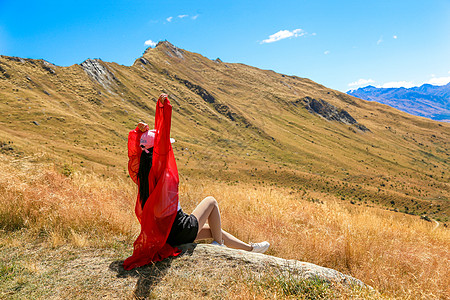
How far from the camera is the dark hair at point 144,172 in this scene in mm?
Result: 3066

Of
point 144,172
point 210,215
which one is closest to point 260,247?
point 210,215

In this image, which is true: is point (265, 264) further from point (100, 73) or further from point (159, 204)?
point (100, 73)

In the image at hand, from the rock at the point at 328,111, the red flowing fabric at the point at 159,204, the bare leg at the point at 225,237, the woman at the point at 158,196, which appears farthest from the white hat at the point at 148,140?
the rock at the point at 328,111

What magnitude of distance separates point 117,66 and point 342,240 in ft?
433

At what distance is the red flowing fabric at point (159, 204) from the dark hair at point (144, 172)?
190mm

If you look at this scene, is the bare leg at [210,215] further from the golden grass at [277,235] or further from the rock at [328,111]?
the rock at [328,111]

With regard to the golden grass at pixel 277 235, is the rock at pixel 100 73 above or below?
above

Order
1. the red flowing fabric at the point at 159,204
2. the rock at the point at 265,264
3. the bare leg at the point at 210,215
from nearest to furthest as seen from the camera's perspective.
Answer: the rock at the point at 265,264 < the red flowing fabric at the point at 159,204 < the bare leg at the point at 210,215

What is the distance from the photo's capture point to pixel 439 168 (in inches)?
4651

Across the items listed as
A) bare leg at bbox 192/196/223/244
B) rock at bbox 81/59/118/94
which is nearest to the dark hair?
bare leg at bbox 192/196/223/244

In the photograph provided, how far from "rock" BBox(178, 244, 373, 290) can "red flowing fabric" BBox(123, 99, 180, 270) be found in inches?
12.4

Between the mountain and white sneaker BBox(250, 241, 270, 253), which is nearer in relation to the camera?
white sneaker BBox(250, 241, 270, 253)

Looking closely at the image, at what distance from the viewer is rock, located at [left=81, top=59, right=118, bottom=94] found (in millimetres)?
97075

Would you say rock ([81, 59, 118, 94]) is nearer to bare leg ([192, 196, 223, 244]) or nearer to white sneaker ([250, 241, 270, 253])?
bare leg ([192, 196, 223, 244])
